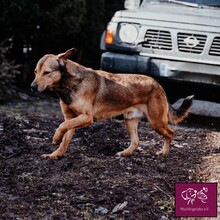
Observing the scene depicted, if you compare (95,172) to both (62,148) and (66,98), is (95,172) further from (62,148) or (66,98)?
(66,98)

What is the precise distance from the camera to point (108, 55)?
8.55 m

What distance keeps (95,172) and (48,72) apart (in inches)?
40.1

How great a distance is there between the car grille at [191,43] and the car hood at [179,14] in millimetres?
175

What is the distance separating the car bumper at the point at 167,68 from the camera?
823cm

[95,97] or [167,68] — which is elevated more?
[95,97]

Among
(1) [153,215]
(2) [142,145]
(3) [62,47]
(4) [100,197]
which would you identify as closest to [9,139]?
(2) [142,145]

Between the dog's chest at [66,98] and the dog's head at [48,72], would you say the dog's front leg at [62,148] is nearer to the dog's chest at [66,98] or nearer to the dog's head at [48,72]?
the dog's chest at [66,98]

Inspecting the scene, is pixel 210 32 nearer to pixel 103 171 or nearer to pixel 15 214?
pixel 103 171

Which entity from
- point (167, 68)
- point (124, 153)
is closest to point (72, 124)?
point (124, 153)

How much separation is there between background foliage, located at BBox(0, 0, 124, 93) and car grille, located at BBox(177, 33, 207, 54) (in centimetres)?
328

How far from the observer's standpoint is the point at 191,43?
8.33 m

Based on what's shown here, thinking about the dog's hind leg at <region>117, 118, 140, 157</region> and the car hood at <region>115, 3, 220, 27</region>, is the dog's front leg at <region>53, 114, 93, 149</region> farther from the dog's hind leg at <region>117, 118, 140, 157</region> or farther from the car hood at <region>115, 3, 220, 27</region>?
the car hood at <region>115, 3, 220, 27</region>

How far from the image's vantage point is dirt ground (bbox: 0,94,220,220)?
15.5 ft

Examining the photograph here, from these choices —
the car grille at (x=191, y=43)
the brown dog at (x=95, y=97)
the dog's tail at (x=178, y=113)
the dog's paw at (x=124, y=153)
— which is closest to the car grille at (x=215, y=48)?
the car grille at (x=191, y=43)
